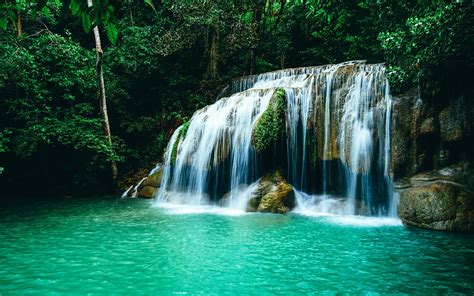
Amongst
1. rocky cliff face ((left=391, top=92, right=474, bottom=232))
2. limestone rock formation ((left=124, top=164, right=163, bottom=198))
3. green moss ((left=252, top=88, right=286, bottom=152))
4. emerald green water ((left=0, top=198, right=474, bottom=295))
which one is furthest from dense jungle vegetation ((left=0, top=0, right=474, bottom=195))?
emerald green water ((left=0, top=198, right=474, bottom=295))

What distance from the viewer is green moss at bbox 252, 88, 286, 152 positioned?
1095 centimetres

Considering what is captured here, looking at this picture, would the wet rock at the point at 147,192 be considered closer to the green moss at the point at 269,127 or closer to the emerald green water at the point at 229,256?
the emerald green water at the point at 229,256

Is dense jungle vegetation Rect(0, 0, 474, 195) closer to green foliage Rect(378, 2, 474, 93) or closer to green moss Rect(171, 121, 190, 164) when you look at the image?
green foliage Rect(378, 2, 474, 93)

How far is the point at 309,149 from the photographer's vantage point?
37.3 ft

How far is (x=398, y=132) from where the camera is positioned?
948 centimetres

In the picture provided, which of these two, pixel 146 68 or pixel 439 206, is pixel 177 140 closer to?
pixel 146 68

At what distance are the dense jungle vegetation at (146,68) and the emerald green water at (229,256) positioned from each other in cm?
438

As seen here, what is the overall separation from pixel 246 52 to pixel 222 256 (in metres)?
15.2

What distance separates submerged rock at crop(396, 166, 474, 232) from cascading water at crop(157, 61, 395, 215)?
1550 mm

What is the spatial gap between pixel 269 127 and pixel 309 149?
1.55m

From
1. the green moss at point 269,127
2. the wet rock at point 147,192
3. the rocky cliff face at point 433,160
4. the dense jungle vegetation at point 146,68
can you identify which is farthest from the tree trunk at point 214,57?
the rocky cliff face at point 433,160

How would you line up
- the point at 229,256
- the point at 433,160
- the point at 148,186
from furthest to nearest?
the point at 148,186 → the point at 433,160 → the point at 229,256

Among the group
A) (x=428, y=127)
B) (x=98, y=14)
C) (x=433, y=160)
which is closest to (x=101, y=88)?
(x=428, y=127)

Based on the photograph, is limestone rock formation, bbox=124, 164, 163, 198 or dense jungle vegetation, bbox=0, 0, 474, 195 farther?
limestone rock formation, bbox=124, 164, 163, 198
